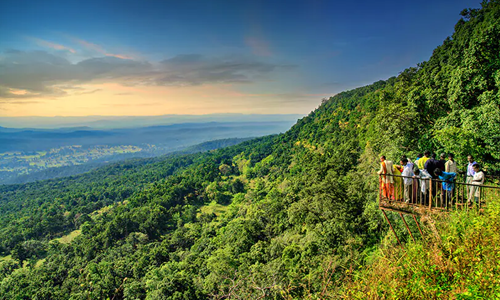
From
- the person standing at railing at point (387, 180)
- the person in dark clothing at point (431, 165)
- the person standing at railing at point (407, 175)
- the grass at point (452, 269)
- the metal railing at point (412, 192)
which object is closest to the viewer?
the grass at point (452, 269)

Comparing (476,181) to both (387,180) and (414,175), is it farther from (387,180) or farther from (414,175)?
(387,180)

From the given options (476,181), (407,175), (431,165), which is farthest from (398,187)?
(476,181)

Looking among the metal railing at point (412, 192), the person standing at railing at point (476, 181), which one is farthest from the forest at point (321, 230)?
the person standing at railing at point (476, 181)

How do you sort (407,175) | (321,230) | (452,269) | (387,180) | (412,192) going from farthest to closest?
(321,230) < (407,175) < (387,180) < (412,192) < (452,269)

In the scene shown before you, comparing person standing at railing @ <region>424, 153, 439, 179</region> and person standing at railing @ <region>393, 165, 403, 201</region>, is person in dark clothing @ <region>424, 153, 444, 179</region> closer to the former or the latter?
person standing at railing @ <region>424, 153, 439, 179</region>

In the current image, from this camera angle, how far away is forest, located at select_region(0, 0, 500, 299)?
5988 mm

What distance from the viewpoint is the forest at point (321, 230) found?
5.99 meters

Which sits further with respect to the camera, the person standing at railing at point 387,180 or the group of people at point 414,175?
the person standing at railing at point 387,180

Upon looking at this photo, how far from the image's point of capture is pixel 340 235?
1862 centimetres

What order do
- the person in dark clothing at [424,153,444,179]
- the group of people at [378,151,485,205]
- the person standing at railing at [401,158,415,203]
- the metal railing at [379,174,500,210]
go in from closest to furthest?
the metal railing at [379,174,500,210] → the group of people at [378,151,485,205] → the person standing at railing at [401,158,415,203] → the person in dark clothing at [424,153,444,179]

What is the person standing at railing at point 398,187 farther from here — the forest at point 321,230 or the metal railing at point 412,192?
the forest at point 321,230

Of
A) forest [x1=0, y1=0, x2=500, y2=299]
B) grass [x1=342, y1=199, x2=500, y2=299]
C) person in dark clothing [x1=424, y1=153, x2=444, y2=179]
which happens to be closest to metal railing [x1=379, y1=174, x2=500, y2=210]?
person in dark clothing [x1=424, y1=153, x2=444, y2=179]

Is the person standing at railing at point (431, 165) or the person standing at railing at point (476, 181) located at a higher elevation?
the person standing at railing at point (431, 165)

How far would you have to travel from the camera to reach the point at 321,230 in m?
21.1
